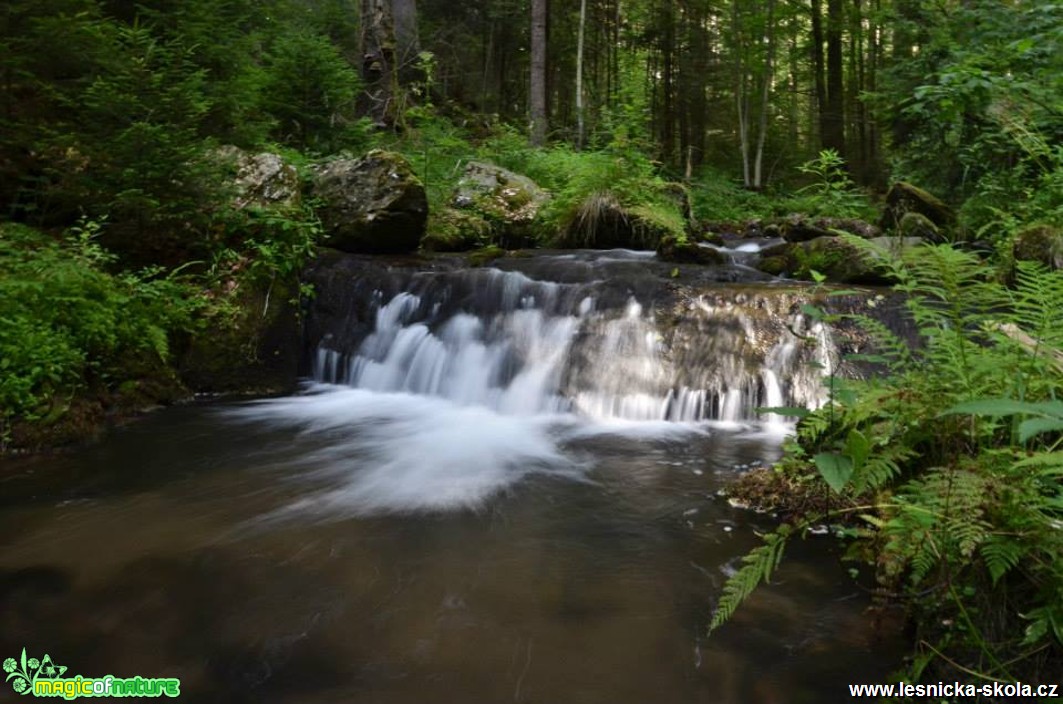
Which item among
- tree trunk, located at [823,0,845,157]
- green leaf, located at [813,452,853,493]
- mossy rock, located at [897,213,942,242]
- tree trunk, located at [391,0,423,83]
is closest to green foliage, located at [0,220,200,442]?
green leaf, located at [813,452,853,493]

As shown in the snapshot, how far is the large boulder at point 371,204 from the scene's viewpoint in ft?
30.1

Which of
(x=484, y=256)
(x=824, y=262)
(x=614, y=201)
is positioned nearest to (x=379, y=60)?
(x=614, y=201)

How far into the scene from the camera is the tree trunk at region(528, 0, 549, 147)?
51.3ft

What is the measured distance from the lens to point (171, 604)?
3008 millimetres

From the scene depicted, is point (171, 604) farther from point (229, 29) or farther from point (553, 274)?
point (229, 29)

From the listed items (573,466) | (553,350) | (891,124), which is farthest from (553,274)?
(891,124)

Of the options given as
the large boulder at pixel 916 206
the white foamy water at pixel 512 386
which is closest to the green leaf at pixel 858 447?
the white foamy water at pixel 512 386

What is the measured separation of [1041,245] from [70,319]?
9.31 m

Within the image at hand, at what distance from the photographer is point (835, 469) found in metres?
2.29

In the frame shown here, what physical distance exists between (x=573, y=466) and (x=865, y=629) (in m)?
2.51

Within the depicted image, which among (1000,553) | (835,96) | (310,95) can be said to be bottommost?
(1000,553)

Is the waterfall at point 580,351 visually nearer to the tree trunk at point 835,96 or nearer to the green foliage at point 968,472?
the green foliage at point 968,472

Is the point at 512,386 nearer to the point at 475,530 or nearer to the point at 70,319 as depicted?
the point at 475,530

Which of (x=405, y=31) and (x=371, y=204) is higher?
(x=405, y=31)
